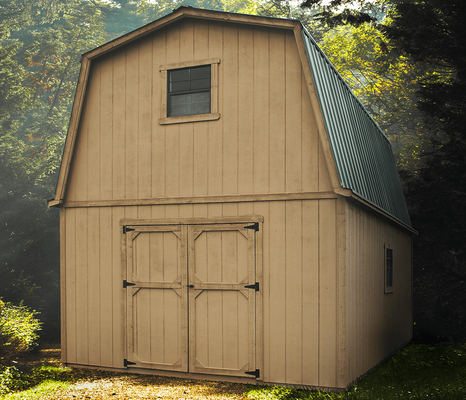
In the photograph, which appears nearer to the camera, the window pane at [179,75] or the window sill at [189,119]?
the window sill at [189,119]

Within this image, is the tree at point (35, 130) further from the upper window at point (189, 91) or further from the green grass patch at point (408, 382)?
the green grass patch at point (408, 382)

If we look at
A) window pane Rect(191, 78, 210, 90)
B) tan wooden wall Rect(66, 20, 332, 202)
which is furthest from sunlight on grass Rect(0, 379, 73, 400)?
window pane Rect(191, 78, 210, 90)

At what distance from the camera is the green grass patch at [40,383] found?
7.62m

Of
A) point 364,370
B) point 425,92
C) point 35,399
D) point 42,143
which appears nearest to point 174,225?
point 35,399

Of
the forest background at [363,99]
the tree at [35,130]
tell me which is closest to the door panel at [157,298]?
the forest background at [363,99]

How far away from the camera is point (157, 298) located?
9062 mm

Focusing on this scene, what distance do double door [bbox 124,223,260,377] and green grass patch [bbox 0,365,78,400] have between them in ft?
3.67

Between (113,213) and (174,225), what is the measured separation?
3.99 ft

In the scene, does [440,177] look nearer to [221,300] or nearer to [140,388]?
[221,300]

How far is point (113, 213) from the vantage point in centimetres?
948

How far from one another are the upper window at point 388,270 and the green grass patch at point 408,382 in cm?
141

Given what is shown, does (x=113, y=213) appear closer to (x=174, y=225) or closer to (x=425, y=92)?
(x=174, y=225)

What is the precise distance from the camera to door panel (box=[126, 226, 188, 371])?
8.86 metres

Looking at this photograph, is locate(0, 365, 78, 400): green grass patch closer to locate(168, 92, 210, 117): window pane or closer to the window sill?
the window sill
